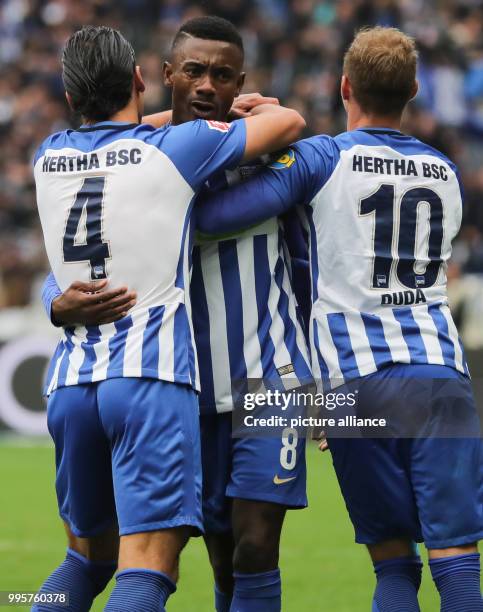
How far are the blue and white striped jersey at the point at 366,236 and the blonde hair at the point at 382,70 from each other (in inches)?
5.3

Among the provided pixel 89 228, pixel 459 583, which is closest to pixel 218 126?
pixel 89 228

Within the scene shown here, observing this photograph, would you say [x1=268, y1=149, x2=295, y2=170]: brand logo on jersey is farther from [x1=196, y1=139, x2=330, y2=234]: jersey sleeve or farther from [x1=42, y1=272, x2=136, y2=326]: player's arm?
[x1=42, y1=272, x2=136, y2=326]: player's arm

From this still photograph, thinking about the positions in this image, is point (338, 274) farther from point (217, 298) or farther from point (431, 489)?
point (431, 489)

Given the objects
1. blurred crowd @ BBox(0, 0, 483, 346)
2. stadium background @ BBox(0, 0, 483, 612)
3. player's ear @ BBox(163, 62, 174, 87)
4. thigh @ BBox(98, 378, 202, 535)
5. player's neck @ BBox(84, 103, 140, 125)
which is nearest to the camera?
thigh @ BBox(98, 378, 202, 535)

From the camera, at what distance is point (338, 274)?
420cm

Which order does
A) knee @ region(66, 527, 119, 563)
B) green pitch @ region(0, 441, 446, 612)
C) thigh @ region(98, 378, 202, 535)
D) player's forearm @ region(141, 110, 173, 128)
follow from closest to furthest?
thigh @ region(98, 378, 202, 535)
knee @ region(66, 527, 119, 563)
player's forearm @ region(141, 110, 173, 128)
green pitch @ region(0, 441, 446, 612)

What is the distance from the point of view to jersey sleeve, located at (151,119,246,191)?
12.8 feet

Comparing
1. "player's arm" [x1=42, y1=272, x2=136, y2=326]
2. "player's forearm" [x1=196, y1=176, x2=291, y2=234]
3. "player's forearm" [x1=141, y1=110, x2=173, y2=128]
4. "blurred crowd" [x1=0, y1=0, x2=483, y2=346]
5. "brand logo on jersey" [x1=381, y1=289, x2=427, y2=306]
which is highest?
"player's forearm" [x1=141, y1=110, x2=173, y2=128]

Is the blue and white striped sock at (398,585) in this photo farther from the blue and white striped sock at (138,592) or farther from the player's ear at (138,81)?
the player's ear at (138,81)

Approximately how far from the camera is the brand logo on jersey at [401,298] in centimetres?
416

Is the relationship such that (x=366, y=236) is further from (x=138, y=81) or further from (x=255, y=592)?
(x=255, y=592)

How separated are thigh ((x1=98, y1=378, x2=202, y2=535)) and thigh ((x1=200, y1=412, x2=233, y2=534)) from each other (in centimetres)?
46

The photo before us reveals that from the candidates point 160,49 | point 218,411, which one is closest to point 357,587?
point 218,411

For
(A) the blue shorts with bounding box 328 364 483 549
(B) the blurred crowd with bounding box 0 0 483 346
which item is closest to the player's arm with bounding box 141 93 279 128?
(A) the blue shorts with bounding box 328 364 483 549
